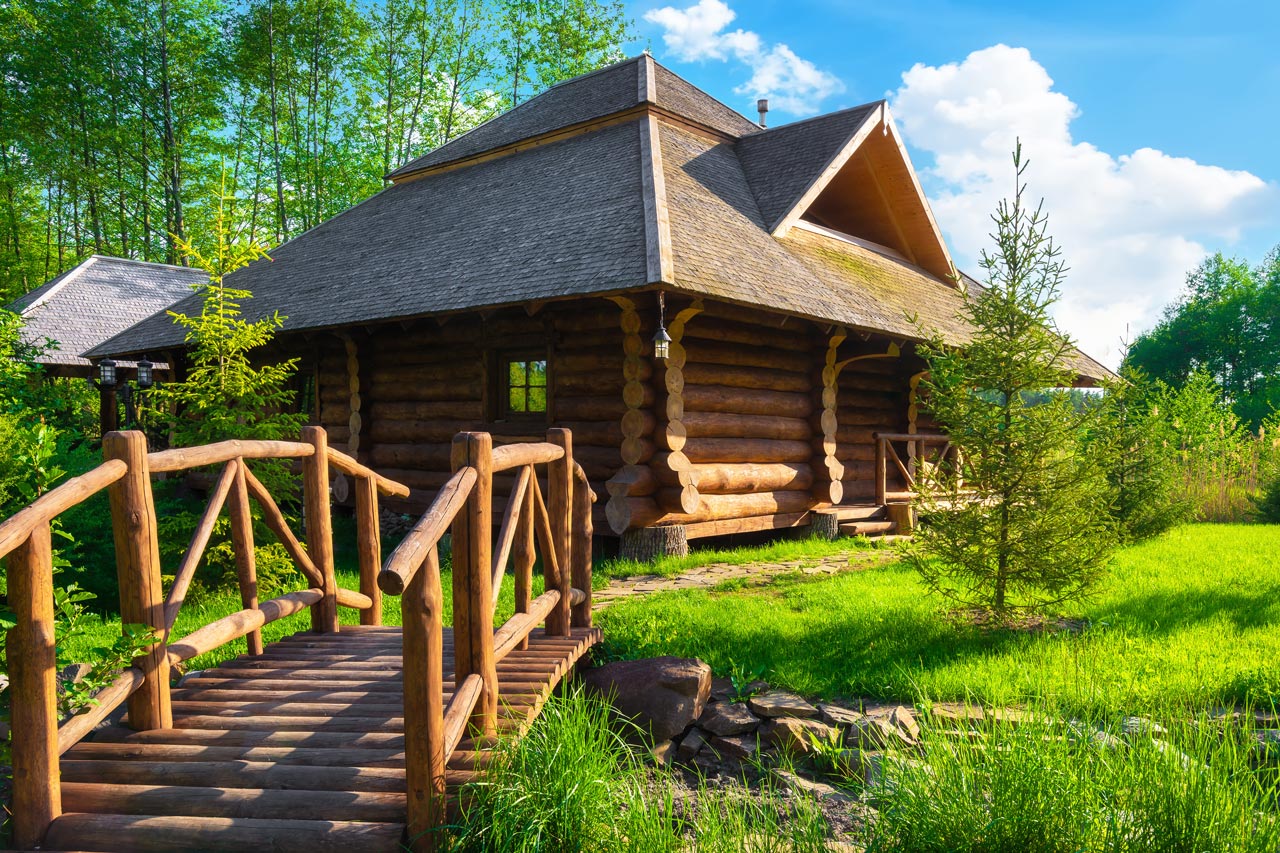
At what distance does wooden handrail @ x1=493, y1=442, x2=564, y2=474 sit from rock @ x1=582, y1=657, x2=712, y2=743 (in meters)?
1.41

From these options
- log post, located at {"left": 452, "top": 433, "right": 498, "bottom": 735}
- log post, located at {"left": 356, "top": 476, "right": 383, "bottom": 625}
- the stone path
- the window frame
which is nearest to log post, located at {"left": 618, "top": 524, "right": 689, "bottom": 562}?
the stone path

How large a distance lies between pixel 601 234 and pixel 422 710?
7.69 meters

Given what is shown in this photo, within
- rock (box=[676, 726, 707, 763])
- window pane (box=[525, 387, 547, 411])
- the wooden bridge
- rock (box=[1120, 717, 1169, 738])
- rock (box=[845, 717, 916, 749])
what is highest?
window pane (box=[525, 387, 547, 411])

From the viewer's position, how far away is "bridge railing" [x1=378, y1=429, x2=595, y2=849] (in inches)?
124

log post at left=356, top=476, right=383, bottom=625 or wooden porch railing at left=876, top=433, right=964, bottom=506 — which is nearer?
log post at left=356, top=476, right=383, bottom=625

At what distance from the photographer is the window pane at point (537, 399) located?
11203mm

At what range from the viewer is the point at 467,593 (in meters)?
3.74

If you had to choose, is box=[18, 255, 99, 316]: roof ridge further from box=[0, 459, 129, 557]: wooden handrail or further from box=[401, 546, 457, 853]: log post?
box=[401, 546, 457, 853]: log post

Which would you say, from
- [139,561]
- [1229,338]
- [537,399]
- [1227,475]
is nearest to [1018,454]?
[139,561]

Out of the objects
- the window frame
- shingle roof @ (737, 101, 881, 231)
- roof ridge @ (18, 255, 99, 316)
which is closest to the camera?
the window frame

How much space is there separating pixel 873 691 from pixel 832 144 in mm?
10576

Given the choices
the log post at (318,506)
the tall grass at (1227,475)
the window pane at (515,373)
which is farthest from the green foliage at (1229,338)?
the log post at (318,506)

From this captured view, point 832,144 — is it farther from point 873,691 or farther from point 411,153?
point 411,153

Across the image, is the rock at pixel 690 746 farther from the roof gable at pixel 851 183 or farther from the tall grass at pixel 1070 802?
the roof gable at pixel 851 183
